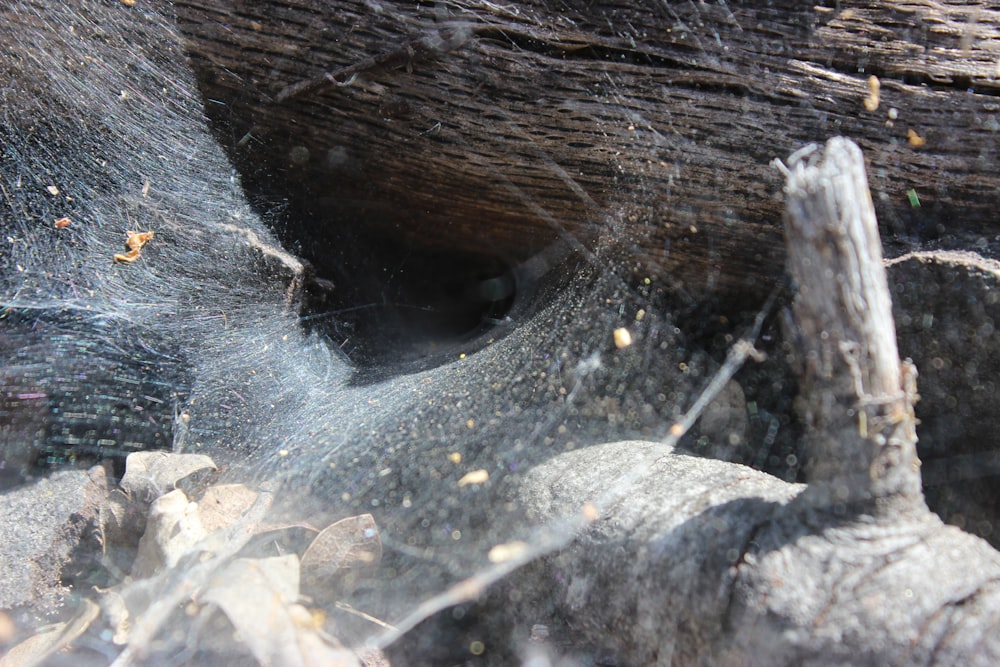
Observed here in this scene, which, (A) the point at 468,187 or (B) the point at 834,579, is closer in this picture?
(B) the point at 834,579

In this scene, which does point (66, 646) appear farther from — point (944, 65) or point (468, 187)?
point (944, 65)

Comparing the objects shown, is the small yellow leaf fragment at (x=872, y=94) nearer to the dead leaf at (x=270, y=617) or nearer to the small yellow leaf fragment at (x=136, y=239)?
the dead leaf at (x=270, y=617)

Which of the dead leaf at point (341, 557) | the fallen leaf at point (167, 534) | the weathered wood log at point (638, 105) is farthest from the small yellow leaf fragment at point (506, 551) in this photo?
the weathered wood log at point (638, 105)

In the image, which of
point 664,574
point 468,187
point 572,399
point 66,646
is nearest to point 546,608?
point 664,574

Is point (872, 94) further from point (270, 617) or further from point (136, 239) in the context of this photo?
point (136, 239)

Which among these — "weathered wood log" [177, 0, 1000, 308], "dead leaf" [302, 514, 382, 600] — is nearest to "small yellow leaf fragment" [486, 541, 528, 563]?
"dead leaf" [302, 514, 382, 600]

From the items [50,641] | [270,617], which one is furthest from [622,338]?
[50,641]

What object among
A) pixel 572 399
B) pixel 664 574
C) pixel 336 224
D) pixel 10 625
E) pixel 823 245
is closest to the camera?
pixel 823 245
